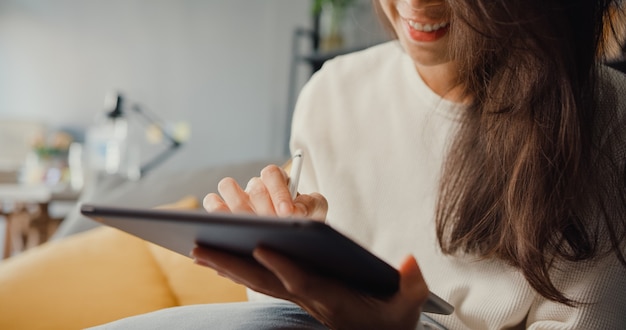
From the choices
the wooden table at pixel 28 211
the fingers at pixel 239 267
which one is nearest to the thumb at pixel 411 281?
the fingers at pixel 239 267

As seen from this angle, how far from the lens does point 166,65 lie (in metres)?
5.30

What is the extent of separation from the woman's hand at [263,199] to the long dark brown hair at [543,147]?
0.26m

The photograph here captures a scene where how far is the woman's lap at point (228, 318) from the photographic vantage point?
0.79 meters

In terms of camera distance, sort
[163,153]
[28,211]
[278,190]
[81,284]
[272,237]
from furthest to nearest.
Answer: [28,211] → [163,153] → [81,284] → [278,190] → [272,237]

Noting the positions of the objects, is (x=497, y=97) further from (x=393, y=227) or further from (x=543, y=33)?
(x=393, y=227)

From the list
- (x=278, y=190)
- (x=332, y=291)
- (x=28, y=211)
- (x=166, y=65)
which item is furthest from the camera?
(x=166, y=65)

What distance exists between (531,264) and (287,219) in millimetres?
462

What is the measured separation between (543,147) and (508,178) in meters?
0.06

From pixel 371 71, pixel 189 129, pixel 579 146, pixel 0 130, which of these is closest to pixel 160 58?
pixel 189 129

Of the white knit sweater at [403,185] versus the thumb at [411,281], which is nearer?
the thumb at [411,281]

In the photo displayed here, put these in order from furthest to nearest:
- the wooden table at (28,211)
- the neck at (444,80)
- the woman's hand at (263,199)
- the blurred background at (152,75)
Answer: the blurred background at (152,75)
the wooden table at (28,211)
the neck at (444,80)
the woman's hand at (263,199)

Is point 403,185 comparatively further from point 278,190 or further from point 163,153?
point 163,153

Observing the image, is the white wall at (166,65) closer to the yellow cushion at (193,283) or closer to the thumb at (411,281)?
the yellow cushion at (193,283)

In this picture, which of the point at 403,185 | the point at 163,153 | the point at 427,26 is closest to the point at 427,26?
the point at 427,26
